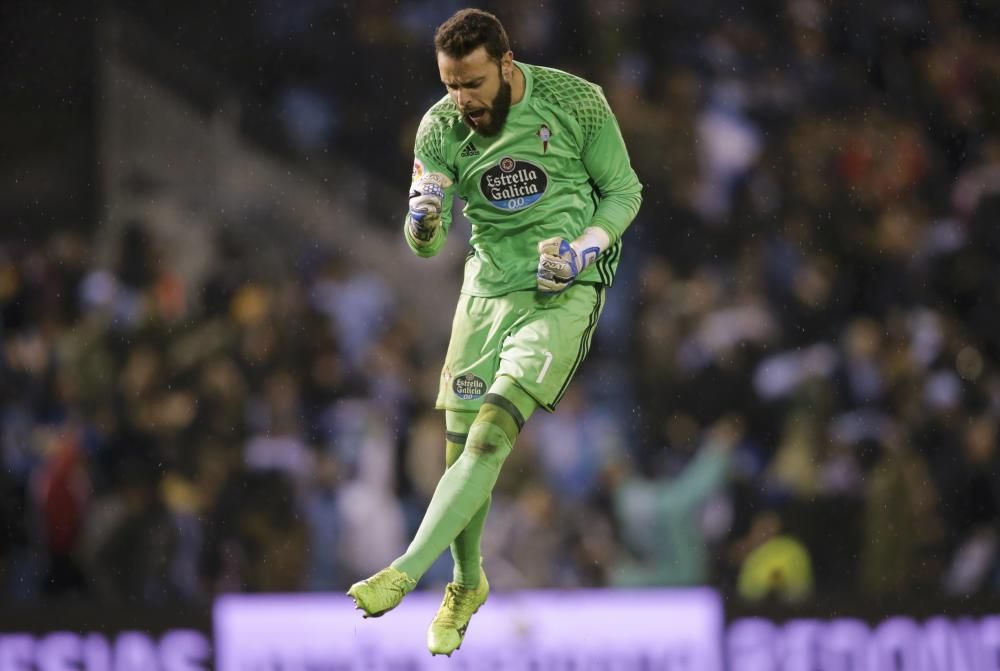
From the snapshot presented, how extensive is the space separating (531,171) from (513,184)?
87 mm

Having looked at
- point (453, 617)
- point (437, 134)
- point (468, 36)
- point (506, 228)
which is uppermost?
point (468, 36)

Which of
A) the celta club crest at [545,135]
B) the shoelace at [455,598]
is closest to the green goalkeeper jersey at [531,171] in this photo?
the celta club crest at [545,135]

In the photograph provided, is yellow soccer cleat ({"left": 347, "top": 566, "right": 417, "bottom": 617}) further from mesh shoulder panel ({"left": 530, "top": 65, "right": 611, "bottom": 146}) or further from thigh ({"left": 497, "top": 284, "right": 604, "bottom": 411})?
mesh shoulder panel ({"left": 530, "top": 65, "right": 611, "bottom": 146})

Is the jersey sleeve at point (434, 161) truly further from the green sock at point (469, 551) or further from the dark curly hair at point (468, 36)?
the green sock at point (469, 551)

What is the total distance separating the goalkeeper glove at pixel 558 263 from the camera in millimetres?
6500

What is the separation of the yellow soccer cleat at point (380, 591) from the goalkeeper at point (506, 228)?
0.26 meters

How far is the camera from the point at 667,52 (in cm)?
1628

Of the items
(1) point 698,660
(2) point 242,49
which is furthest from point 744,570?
(2) point 242,49

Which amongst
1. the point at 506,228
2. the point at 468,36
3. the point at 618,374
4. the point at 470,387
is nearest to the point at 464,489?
the point at 470,387

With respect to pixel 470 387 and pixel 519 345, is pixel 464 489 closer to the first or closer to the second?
pixel 470 387

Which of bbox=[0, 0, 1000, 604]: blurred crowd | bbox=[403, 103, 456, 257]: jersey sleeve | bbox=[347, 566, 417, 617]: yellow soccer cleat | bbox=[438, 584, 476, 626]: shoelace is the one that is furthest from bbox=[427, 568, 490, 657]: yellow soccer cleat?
bbox=[0, 0, 1000, 604]: blurred crowd

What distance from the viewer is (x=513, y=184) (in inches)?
265

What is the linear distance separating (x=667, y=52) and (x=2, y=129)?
20.2 feet

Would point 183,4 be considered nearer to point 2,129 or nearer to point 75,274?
point 2,129
